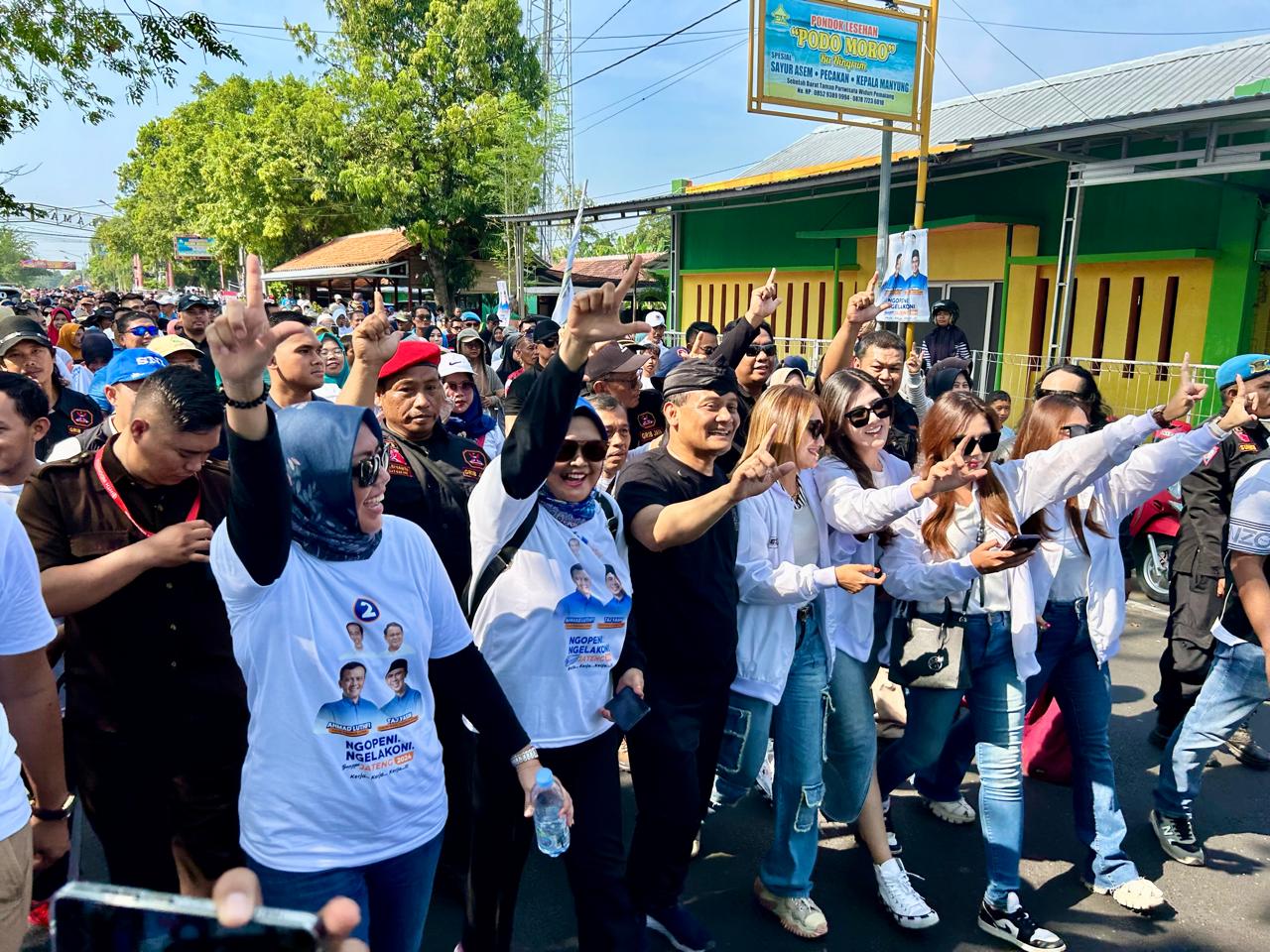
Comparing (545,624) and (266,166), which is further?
(266,166)

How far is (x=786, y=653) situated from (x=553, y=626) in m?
0.93

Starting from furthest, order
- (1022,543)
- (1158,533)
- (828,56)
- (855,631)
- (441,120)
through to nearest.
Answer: (441,120)
(828,56)
(1158,533)
(855,631)
(1022,543)

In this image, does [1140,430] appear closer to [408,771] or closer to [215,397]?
[408,771]

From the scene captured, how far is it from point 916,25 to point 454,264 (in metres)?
21.6

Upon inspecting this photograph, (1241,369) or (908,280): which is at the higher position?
(908,280)

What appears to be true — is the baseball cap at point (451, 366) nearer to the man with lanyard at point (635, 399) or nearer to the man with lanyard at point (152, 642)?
the man with lanyard at point (635, 399)

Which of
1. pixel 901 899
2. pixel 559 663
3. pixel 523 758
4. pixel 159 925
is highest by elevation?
pixel 159 925

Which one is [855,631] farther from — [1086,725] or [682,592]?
[1086,725]

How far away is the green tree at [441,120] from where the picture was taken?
28406 millimetres

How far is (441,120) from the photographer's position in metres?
29.6

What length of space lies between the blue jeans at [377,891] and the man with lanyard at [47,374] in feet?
13.7

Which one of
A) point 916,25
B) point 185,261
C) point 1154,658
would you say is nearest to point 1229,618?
point 1154,658

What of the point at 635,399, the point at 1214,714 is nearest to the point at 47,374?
the point at 635,399

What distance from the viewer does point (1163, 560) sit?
685 centimetres
